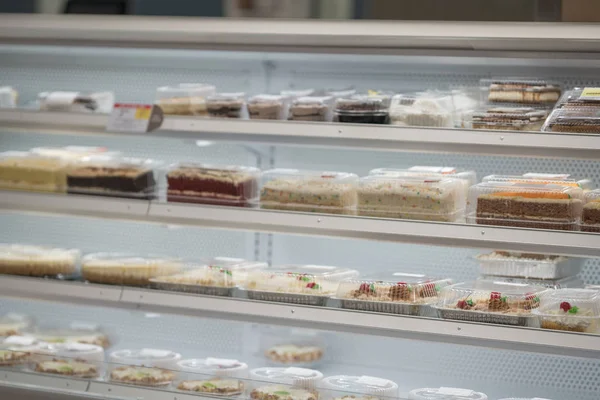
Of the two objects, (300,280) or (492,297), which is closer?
(492,297)

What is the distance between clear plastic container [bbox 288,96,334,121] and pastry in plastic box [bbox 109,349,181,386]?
1162 mm

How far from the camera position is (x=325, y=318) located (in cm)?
366

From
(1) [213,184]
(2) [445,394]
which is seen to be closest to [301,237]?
(1) [213,184]

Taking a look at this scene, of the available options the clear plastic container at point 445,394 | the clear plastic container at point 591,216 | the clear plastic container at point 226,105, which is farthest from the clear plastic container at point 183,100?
the clear plastic container at point 591,216

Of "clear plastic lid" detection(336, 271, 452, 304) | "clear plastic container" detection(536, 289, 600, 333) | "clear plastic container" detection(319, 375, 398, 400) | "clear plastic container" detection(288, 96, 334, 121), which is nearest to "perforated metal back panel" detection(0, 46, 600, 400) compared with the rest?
"clear plastic container" detection(288, 96, 334, 121)

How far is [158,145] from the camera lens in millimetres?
4637

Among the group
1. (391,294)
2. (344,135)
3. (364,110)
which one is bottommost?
(391,294)

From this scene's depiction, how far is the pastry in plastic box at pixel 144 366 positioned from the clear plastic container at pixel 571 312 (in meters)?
1.51

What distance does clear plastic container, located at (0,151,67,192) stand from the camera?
4.30 m

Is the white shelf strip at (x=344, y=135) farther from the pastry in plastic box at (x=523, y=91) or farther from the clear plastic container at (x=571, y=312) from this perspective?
the clear plastic container at (x=571, y=312)

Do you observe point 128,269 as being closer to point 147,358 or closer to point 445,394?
point 147,358

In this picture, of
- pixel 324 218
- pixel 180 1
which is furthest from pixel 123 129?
pixel 324 218

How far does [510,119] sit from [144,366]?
180 centimetres

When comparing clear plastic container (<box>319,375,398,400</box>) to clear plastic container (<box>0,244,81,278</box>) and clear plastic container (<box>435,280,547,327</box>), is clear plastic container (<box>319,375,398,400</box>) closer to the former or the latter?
clear plastic container (<box>435,280,547,327</box>)
